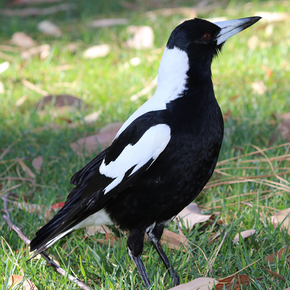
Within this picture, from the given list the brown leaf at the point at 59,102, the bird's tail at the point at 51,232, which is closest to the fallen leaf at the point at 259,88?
the brown leaf at the point at 59,102

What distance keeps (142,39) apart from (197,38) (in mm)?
2579

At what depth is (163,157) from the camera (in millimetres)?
1438

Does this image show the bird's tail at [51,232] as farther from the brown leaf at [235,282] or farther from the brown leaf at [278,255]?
the brown leaf at [278,255]

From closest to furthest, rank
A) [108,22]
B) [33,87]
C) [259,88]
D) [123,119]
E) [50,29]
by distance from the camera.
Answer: [123,119] → [259,88] → [33,87] → [50,29] → [108,22]

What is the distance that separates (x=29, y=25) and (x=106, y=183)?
3.70 meters

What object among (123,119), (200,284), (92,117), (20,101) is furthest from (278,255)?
(20,101)

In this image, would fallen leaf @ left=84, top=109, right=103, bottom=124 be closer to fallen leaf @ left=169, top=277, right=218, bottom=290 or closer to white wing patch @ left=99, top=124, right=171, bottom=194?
white wing patch @ left=99, top=124, right=171, bottom=194

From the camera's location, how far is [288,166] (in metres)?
2.23

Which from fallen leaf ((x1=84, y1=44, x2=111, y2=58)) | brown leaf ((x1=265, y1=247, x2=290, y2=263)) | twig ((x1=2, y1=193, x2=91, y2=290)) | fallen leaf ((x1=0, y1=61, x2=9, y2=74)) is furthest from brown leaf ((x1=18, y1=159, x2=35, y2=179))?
fallen leaf ((x1=84, y1=44, x2=111, y2=58))

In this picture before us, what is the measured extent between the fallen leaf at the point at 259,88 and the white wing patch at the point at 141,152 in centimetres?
184

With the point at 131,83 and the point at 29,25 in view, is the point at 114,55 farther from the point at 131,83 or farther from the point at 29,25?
the point at 29,25

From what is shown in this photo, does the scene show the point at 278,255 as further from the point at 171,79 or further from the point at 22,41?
the point at 22,41

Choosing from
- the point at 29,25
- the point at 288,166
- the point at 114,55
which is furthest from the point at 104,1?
the point at 288,166

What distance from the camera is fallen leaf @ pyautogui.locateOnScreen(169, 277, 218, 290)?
1395mm
